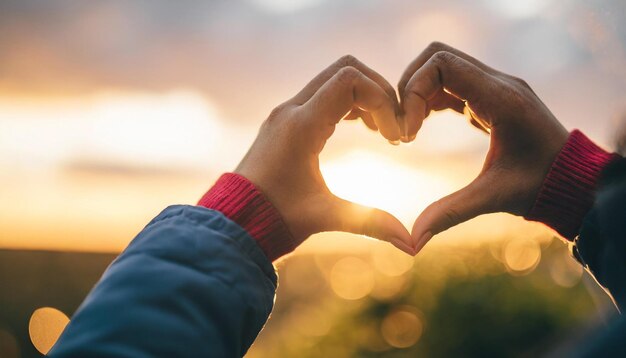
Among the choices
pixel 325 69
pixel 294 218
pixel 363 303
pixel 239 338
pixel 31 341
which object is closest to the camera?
pixel 239 338

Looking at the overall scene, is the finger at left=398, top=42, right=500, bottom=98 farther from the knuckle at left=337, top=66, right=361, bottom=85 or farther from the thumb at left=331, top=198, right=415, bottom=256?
the thumb at left=331, top=198, right=415, bottom=256

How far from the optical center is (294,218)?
→ 57.7 inches

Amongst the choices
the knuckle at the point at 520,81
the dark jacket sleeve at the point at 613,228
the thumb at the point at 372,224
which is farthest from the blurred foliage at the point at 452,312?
the dark jacket sleeve at the point at 613,228

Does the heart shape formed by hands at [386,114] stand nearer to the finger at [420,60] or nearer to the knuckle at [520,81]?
the knuckle at [520,81]

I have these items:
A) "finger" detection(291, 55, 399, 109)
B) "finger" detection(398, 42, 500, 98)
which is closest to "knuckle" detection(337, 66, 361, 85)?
"finger" detection(291, 55, 399, 109)

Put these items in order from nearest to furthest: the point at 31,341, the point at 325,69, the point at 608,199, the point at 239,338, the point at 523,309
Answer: the point at 608,199, the point at 239,338, the point at 325,69, the point at 523,309, the point at 31,341

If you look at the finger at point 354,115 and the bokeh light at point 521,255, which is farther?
the bokeh light at point 521,255

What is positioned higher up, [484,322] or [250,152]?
[250,152]

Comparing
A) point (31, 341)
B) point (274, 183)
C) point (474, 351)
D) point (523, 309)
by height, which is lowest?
point (31, 341)

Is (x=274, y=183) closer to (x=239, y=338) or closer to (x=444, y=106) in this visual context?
(x=239, y=338)

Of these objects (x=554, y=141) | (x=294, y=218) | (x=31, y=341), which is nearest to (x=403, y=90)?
(x=554, y=141)

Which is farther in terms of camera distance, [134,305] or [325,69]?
[325,69]

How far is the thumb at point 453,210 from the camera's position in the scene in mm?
1482

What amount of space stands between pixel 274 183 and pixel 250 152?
0.15m
